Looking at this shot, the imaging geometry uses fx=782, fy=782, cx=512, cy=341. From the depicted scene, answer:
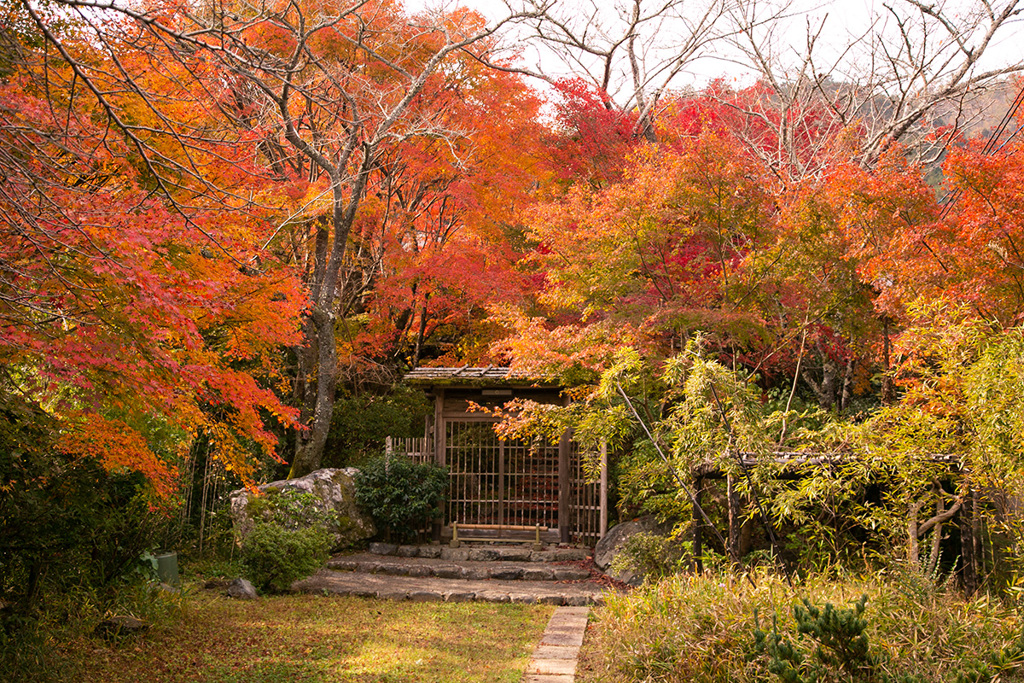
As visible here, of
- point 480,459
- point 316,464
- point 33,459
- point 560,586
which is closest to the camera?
point 33,459

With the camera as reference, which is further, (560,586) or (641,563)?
(560,586)

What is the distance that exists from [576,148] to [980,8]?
6.64 m

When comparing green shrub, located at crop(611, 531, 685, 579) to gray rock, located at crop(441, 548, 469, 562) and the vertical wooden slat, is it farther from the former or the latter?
the vertical wooden slat

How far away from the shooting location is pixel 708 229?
9969mm

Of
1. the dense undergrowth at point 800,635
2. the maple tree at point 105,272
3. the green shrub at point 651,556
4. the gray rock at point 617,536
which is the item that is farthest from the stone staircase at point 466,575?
the dense undergrowth at point 800,635

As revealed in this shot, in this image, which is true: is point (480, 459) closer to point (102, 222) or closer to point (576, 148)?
point (576, 148)

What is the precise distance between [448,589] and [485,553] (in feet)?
6.87

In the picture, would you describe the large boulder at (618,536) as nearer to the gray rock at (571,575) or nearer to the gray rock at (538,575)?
the gray rock at (571,575)

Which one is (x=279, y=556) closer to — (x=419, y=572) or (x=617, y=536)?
(x=419, y=572)

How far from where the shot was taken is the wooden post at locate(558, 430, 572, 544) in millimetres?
11984

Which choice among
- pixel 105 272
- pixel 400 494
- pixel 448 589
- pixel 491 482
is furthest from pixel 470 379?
pixel 105 272

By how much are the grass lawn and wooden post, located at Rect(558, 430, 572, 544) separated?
319 cm

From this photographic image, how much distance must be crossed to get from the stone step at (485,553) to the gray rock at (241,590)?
3.01 meters

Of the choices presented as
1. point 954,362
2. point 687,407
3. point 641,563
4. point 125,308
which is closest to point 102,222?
point 125,308
